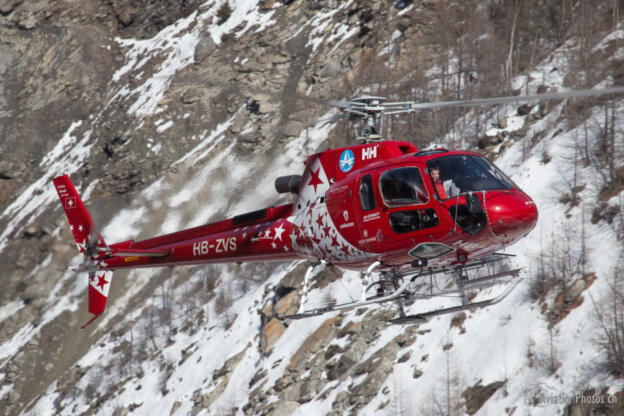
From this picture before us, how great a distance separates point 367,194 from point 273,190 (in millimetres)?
4080

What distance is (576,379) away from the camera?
98.2 feet

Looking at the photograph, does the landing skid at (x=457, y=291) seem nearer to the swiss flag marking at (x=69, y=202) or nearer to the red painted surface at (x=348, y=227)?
the red painted surface at (x=348, y=227)

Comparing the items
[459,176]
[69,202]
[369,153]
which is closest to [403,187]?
[459,176]

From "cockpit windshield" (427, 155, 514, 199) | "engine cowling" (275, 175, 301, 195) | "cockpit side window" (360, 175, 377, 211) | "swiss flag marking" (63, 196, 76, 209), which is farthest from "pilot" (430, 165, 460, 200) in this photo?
"swiss flag marking" (63, 196, 76, 209)

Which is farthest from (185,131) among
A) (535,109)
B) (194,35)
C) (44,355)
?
(535,109)

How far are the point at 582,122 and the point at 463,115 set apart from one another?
9211 mm

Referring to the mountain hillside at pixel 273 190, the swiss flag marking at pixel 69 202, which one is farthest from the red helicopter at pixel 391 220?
the swiss flag marking at pixel 69 202

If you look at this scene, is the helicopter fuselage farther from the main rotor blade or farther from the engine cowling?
the main rotor blade

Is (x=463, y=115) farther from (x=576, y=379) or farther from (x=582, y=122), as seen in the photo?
(x=576, y=379)

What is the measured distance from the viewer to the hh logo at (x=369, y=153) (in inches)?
564

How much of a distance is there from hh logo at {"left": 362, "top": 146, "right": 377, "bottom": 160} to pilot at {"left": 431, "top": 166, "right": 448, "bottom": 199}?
1980mm

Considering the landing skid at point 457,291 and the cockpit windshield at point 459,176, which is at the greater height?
the cockpit windshield at point 459,176

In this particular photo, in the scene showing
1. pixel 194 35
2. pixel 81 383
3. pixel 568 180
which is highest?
pixel 194 35

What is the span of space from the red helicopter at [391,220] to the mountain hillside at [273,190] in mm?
→ 1254
